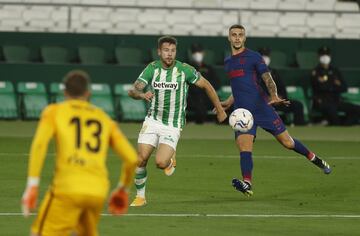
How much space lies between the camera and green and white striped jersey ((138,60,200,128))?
13.9 m

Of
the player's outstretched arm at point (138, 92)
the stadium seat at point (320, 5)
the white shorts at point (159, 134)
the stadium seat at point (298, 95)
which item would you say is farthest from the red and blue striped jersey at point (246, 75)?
the stadium seat at point (320, 5)

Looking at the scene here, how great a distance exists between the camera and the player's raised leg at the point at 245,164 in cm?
1430

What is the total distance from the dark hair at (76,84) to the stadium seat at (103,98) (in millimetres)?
19447

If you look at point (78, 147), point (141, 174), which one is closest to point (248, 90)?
point (141, 174)

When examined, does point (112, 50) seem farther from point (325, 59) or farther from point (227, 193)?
point (227, 193)

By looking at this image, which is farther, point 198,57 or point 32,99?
point 32,99

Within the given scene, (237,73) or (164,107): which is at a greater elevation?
(237,73)

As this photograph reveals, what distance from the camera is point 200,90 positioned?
2675cm

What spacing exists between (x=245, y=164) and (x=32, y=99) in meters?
13.8

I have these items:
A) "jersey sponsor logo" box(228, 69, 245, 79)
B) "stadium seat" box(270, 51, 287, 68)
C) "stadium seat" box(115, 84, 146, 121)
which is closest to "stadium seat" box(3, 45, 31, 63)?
"stadium seat" box(115, 84, 146, 121)

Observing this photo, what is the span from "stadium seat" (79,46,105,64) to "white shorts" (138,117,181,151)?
14.7 metres

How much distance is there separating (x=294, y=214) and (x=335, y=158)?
7.58 meters

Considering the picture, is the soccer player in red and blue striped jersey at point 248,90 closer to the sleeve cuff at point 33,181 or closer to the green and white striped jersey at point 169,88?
the green and white striped jersey at point 169,88

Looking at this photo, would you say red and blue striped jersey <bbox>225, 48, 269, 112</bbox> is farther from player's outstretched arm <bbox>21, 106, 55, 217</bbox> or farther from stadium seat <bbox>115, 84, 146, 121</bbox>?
stadium seat <bbox>115, 84, 146, 121</bbox>
